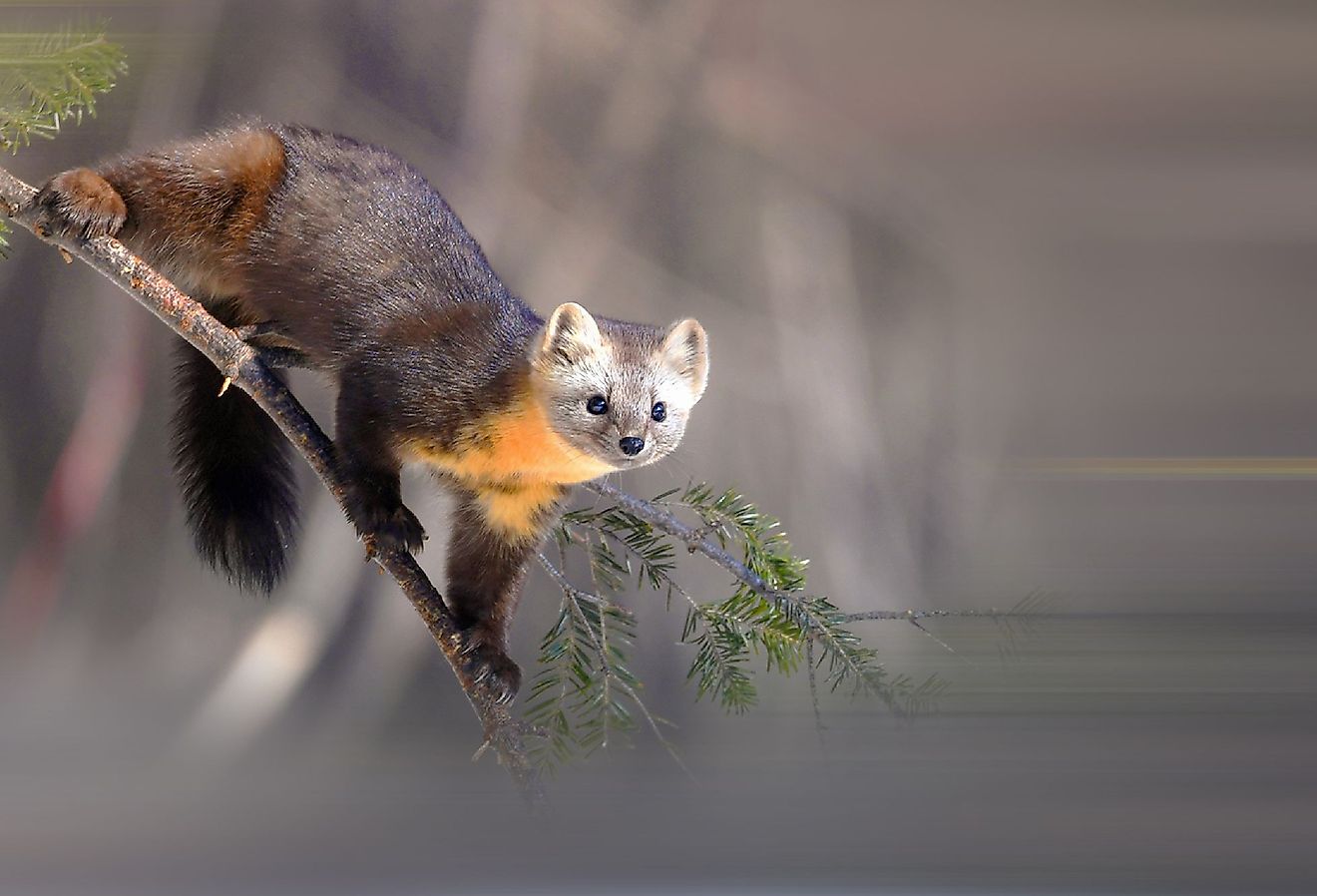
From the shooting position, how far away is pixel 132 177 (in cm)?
138

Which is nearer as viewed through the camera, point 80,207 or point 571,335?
point 571,335

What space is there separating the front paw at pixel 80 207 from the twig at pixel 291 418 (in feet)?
0.06

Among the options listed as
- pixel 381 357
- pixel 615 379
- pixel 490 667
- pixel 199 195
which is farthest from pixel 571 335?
pixel 199 195

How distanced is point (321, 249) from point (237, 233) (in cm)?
14

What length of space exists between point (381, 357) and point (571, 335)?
21 cm

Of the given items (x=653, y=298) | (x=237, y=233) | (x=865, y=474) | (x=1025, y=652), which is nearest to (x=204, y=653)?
(x=237, y=233)

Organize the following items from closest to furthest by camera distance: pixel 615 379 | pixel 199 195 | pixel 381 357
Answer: pixel 615 379 < pixel 381 357 < pixel 199 195

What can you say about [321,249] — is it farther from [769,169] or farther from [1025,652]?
[1025,652]

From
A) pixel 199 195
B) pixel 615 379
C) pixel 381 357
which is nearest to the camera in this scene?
pixel 615 379

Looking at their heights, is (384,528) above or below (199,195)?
below

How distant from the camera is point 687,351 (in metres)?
1.20

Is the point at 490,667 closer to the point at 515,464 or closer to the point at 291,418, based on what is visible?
the point at 515,464

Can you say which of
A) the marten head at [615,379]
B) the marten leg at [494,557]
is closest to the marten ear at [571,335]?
the marten head at [615,379]

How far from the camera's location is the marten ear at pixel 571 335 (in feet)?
3.86
